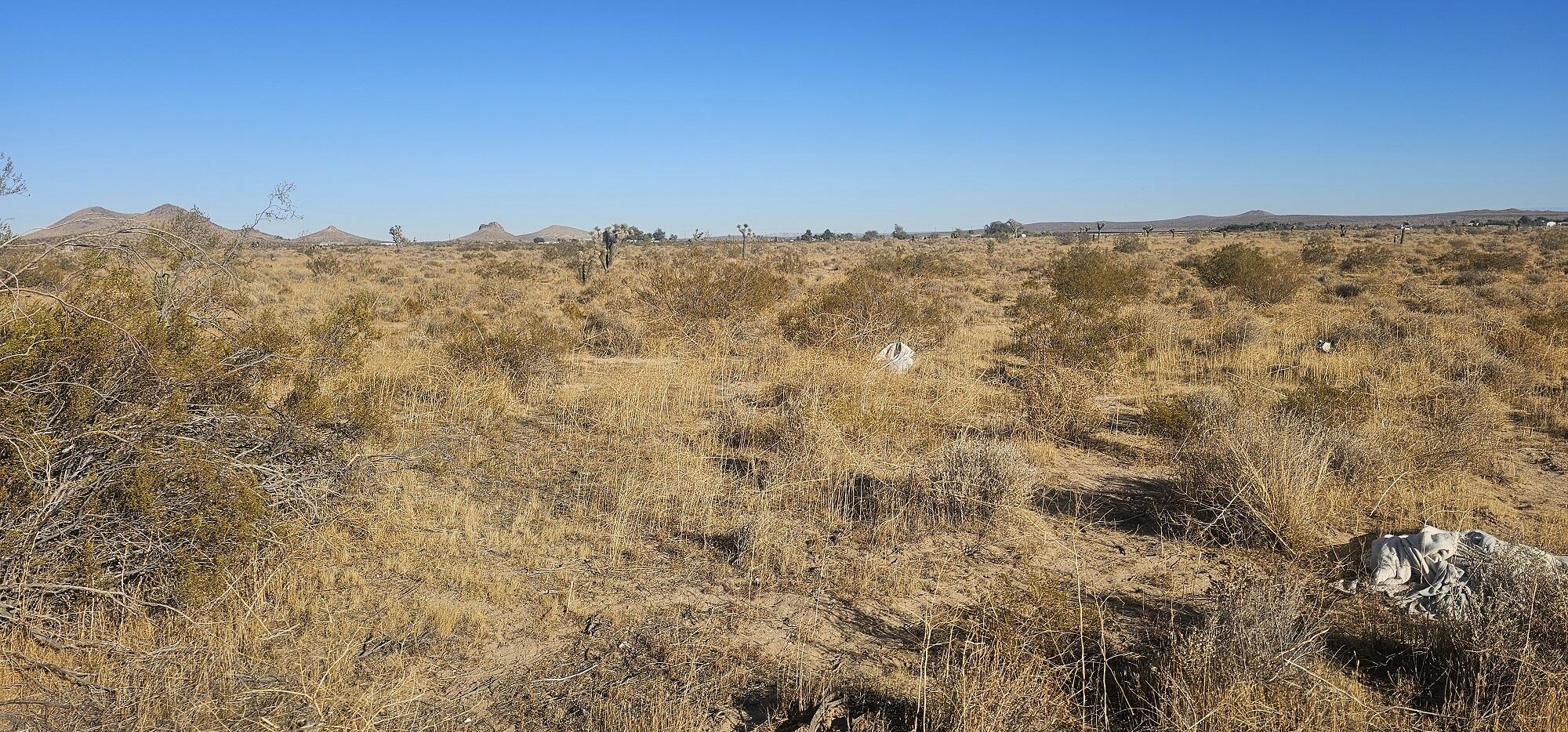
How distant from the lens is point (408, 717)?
2932 millimetres

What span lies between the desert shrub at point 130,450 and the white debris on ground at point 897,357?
6608mm

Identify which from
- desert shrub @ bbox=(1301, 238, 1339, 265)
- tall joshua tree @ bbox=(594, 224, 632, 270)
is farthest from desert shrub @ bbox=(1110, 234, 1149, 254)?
tall joshua tree @ bbox=(594, 224, 632, 270)

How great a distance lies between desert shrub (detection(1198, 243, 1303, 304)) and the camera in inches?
708

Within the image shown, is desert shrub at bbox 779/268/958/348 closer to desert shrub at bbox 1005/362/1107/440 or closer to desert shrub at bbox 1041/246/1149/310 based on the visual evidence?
desert shrub at bbox 1005/362/1107/440

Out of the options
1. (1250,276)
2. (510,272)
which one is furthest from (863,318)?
(510,272)

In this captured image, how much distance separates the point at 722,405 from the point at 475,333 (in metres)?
3.60

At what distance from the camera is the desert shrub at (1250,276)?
708 inches

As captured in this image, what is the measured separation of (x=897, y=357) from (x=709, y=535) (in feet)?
17.4

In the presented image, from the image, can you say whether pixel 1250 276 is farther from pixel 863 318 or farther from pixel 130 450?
pixel 130 450

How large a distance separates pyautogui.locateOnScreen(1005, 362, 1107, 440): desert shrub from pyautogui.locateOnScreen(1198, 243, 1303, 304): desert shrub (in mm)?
12704

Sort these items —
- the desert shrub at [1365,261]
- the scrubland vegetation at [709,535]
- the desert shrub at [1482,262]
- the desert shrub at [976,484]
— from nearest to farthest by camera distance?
1. the scrubland vegetation at [709,535]
2. the desert shrub at [976,484]
3. the desert shrub at [1482,262]
4. the desert shrub at [1365,261]

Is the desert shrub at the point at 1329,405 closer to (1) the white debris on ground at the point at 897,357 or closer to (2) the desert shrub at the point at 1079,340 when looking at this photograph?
(2) the desert shrub at the point at 1079,340

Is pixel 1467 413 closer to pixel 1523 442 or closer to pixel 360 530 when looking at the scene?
pixel 1523 442

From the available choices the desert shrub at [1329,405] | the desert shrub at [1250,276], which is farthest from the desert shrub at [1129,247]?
the desert shrub at [1329,405]
